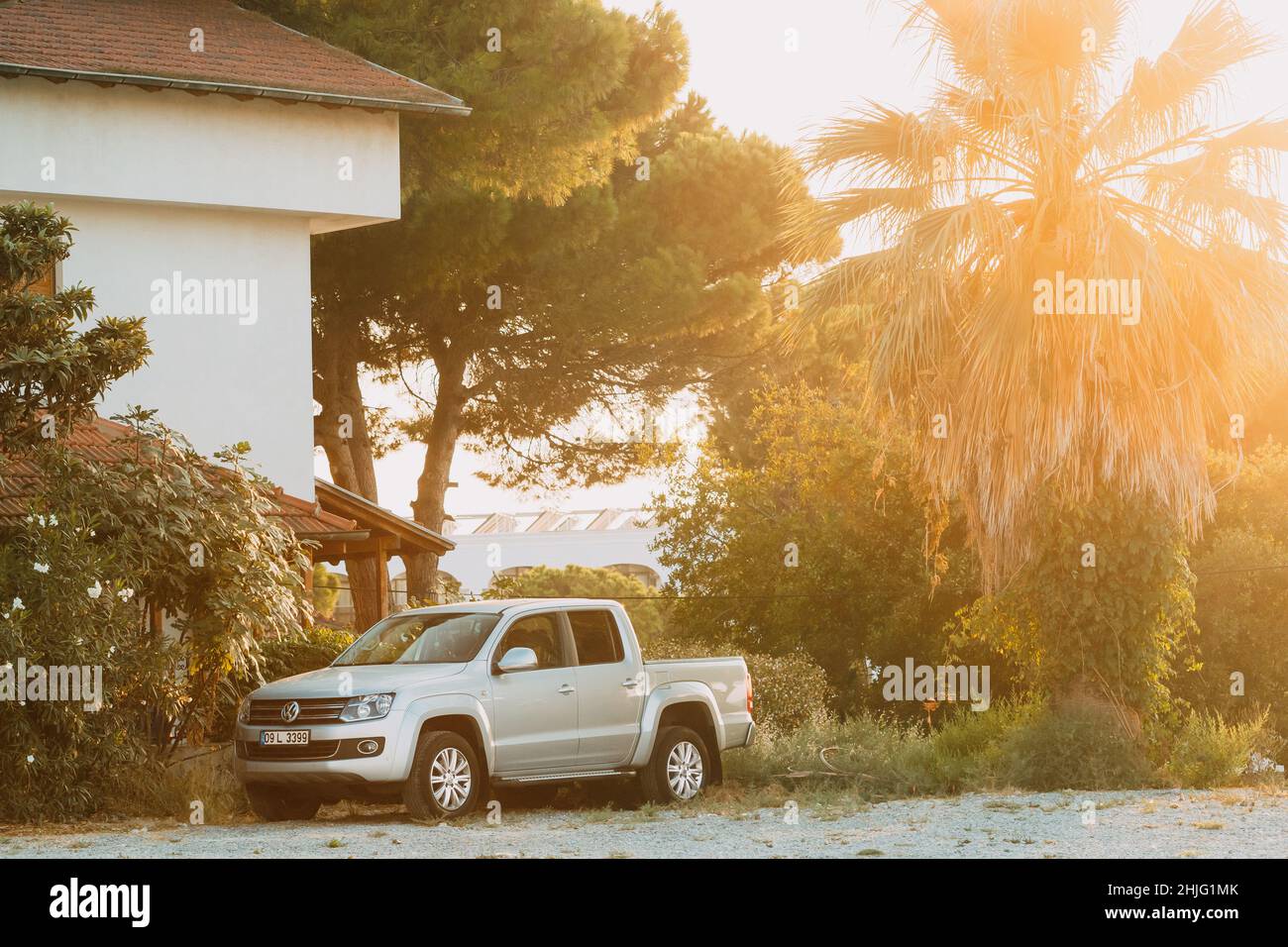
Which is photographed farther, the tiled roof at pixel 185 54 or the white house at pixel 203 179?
the white house at pixel 203 179

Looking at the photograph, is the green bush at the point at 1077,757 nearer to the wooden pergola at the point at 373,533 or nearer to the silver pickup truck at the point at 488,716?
the silver pickup truck at the point at 488,716

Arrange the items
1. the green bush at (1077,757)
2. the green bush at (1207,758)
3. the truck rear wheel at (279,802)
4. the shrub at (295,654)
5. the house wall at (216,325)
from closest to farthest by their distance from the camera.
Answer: the truck rear wheel at (279,802) < the green bush at (1077,757) < the green bush at (1207,758) < the shrub at (295,654) < the house wall at (216,325)

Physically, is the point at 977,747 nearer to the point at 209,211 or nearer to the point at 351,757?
the point at 351,757

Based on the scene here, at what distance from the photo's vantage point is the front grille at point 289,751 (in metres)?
13.4

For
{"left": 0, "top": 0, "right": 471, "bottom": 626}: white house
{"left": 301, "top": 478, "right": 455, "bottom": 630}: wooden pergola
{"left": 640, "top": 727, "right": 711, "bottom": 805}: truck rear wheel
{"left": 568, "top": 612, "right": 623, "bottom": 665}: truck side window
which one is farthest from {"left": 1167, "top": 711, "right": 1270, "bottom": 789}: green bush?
{"left": 301, "top": 478, "right": 455, "bottom": 630}: wooden pergola

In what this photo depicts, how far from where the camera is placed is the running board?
14195 millimetres

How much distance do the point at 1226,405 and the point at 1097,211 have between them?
2.50 m

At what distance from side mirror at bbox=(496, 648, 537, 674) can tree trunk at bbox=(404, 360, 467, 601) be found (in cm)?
1707

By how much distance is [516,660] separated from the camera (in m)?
14.2

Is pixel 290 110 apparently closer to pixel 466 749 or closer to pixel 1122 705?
pixel 466 749

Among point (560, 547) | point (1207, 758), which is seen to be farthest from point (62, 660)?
point (560, 547)

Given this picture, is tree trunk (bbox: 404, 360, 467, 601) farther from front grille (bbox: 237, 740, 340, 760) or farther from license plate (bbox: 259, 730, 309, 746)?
license plate (bbox: 259, 730, 309, 746)

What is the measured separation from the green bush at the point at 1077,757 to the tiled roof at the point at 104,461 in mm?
7920

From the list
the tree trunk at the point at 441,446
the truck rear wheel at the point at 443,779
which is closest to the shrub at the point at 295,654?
the truck rear wheel at the point at 443,779
